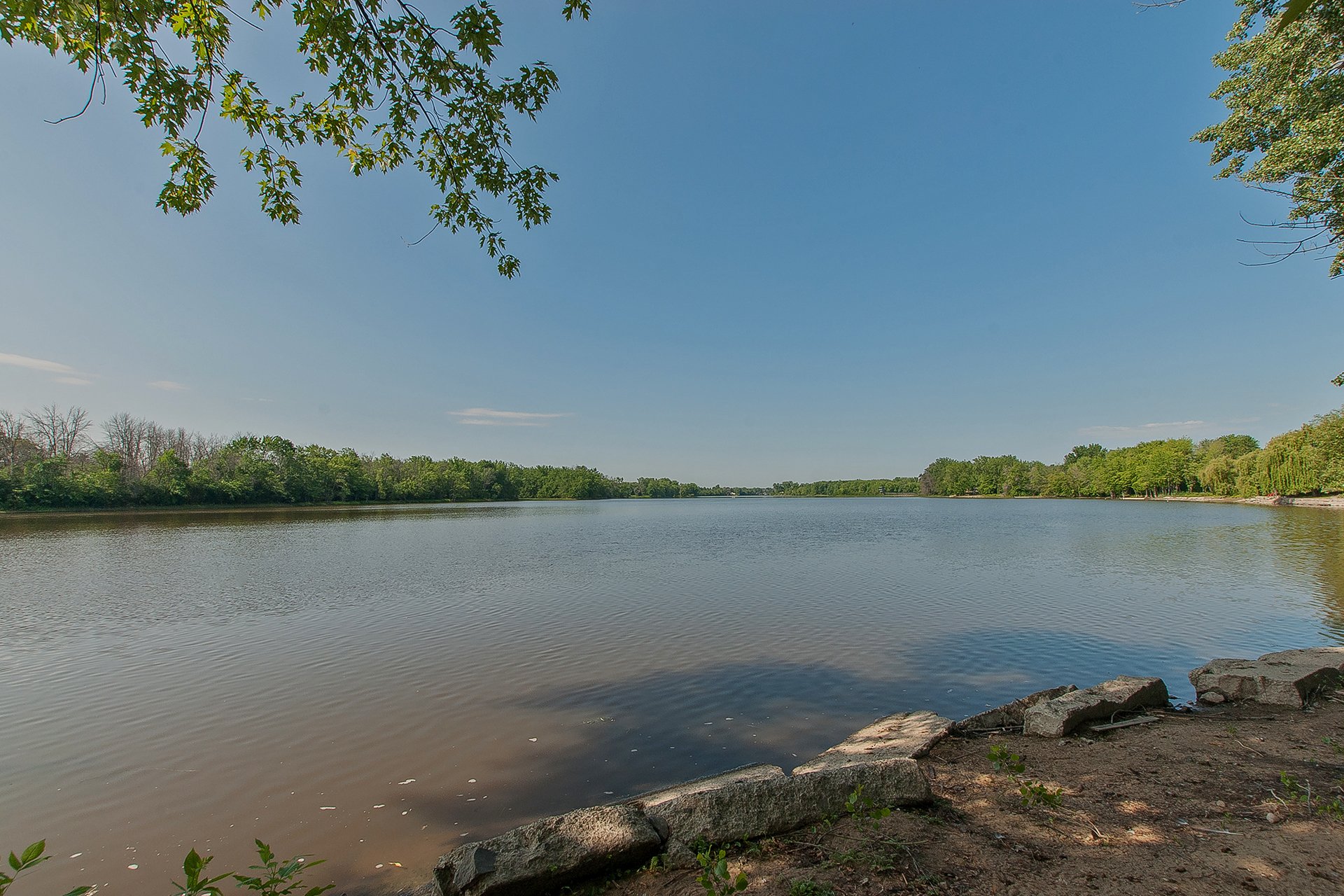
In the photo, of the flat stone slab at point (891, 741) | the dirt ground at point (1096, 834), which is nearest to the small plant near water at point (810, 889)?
the dirt ground at point (1096, 834)

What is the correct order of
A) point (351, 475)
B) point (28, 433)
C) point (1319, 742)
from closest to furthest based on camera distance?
point (1319, 742)
point (28, 433)
point (351, 475)

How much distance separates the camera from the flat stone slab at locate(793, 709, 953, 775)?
5195 mm

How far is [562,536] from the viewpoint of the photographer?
35.6 m

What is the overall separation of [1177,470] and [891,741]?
124 metres

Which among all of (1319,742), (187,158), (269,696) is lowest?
(269,696)

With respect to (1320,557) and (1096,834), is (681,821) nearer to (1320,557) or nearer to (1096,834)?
(1096,834)

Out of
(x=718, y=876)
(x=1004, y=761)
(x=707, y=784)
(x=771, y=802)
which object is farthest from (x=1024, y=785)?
(x=718, y=876)

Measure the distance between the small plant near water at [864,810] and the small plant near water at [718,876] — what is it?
0.88 metres

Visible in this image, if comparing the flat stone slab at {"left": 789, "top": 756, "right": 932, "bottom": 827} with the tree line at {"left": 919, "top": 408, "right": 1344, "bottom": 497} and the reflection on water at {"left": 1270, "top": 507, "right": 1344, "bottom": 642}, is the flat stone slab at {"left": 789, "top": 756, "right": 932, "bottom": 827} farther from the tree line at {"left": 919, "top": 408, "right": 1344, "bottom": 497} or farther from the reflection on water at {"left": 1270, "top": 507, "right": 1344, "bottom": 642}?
the tree line at {"left": 919, "top": 408, "right": 1344, "bottom": 497}

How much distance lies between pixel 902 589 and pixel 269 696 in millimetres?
14671

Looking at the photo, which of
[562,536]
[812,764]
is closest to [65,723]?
[812,764]

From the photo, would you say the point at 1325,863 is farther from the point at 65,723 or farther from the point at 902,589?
the point at 902,589

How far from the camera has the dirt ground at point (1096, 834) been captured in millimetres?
3139

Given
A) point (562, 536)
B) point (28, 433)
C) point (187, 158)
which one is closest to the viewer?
point (187, 158)
